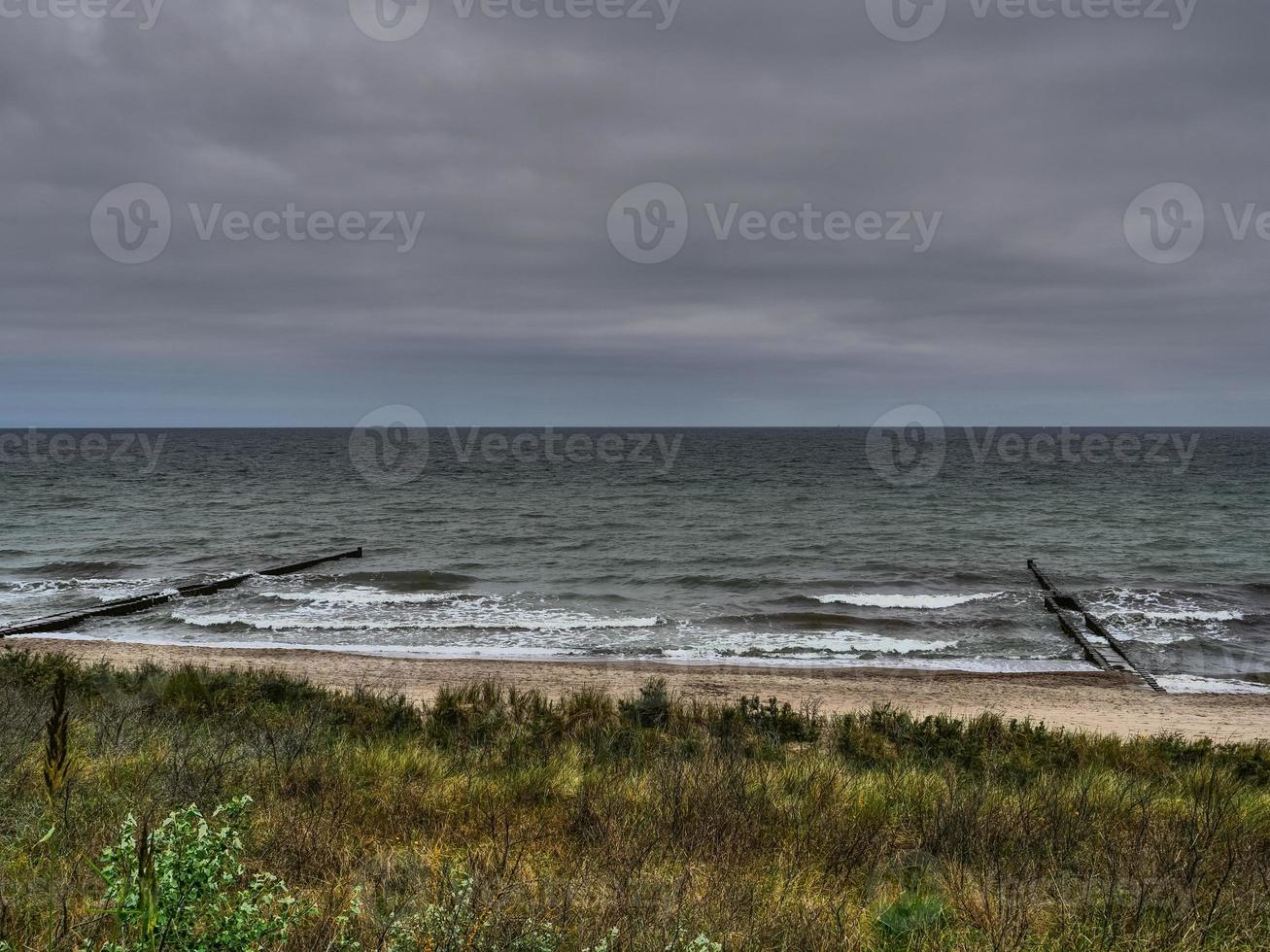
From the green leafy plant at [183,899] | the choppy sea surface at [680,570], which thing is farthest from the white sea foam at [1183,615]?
the green leafy plant at [183,899]

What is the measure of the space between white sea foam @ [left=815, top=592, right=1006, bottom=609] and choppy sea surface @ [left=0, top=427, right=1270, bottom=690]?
0.43ft

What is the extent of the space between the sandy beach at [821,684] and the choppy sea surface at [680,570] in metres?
1.44

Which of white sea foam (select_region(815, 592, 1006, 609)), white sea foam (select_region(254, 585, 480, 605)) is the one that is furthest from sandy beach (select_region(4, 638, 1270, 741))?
white sea foam (select_region(815, 592, 1006, 609))

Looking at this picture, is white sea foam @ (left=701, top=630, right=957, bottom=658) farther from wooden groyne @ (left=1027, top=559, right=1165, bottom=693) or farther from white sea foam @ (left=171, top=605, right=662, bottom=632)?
wooden groyne @ (left=1027, top=559, right=1165, bottom=693)

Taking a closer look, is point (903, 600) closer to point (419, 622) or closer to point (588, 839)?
point (419, 622)

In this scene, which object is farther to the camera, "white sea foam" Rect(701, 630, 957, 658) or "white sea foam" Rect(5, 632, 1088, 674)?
"white sea foam" Rect(701, 630, 957, 658)

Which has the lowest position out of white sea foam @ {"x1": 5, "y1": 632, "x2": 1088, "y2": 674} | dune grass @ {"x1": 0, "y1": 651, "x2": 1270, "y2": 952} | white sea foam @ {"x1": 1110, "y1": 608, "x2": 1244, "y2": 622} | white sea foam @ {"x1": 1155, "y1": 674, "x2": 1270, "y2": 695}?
white sea foam @ {"x1": 5, "y1": 632, "x2": 1088, "y2": 674}

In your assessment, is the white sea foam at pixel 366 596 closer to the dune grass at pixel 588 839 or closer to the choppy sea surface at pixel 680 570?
the choppy sea surface at pixel 680 570

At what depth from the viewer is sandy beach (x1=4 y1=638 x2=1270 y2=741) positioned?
14.3 m

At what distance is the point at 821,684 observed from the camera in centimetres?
1662

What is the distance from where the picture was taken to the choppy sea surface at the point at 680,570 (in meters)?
21.0

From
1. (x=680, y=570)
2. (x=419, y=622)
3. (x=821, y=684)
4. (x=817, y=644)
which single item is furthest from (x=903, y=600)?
(x=419, y=622)

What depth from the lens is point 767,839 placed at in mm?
5371

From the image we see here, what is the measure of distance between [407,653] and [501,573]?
37.6ft
